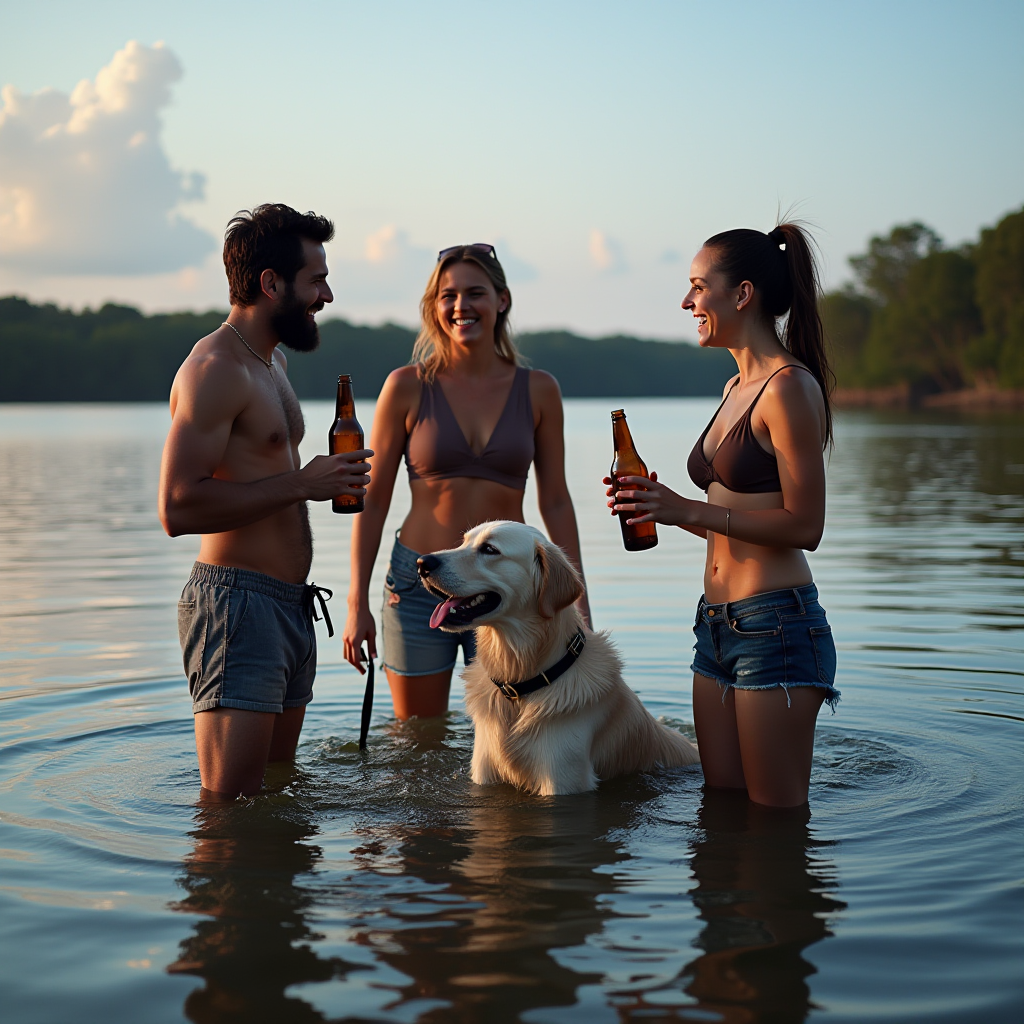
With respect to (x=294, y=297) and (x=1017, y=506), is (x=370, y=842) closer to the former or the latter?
(x=294, y=297)

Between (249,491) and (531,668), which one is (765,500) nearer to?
(531,668)

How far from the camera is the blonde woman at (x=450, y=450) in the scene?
22.5ft

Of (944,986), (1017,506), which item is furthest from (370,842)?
(1017,506)

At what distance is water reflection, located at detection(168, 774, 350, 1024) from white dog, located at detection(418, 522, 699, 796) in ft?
3.88

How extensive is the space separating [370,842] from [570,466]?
29058 mm

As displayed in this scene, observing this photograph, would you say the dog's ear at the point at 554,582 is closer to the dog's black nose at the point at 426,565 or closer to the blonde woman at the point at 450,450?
the dog's black nose at the point at 426,565

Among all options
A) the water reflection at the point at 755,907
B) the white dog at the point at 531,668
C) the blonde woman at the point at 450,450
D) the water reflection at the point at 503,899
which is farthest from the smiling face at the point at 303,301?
the water reflection at the point at 755,907

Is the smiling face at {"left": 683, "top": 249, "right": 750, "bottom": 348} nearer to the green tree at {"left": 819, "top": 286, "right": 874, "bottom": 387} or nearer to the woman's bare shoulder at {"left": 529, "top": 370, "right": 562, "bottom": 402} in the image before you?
the woman's bare shoulder at {"left": 529, "top": 370, "right": 562, "bottom": 402}

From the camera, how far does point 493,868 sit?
520 cm

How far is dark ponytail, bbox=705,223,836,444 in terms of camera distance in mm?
5402

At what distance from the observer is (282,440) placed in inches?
233

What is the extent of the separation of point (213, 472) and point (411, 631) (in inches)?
74.3

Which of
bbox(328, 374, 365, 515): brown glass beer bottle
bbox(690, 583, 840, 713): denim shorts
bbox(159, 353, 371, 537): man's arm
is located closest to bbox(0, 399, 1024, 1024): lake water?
bbox(690, 583, 840, 713): denim shorts

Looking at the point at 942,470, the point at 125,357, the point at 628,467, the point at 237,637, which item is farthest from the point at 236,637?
the point at 125,357
